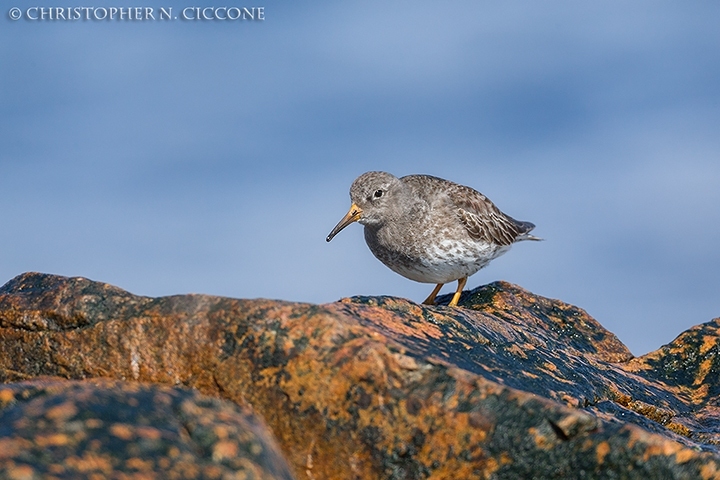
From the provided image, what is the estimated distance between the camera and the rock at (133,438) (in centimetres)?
299

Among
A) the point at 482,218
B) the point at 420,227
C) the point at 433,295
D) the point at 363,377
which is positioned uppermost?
the point at 482,218

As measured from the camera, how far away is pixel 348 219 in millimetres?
11562

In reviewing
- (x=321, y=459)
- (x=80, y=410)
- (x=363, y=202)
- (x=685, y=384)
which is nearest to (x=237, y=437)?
(x=80, y=410)

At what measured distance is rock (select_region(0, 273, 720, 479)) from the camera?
4.32 m

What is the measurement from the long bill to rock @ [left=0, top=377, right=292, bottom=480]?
800 centimetres

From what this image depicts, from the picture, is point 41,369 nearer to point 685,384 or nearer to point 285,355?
point 285,355

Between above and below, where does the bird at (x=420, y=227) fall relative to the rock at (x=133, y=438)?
above

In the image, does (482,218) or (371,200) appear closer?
(371,200)

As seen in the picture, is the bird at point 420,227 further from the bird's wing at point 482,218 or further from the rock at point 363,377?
the rock at point 363,377

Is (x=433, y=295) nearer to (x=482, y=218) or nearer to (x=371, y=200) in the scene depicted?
(x=482, y=218)

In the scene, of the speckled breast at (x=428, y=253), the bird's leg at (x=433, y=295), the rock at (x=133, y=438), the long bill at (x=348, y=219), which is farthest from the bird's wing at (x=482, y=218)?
the rock at (x=133, y=438)

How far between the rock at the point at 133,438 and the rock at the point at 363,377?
118 cm

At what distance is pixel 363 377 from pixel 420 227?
707 cm

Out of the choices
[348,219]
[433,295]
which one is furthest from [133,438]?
[433,295]
